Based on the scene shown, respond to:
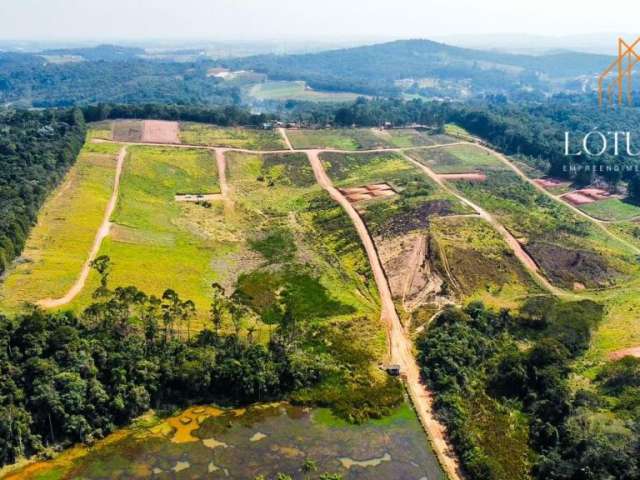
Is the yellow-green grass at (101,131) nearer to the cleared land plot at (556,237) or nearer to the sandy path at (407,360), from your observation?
the sandy path at (407,360)

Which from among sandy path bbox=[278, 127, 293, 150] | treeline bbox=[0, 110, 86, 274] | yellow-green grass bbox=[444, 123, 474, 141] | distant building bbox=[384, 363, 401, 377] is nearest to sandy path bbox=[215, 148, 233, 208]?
sandy path bbox=[278, 127, 293, 150]

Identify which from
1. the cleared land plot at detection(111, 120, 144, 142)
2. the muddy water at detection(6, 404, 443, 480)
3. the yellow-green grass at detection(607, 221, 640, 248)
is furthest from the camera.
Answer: the cleared land plot at detection(111, 120, 144, 142)

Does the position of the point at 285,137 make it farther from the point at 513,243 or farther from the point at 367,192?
the point at 513,243

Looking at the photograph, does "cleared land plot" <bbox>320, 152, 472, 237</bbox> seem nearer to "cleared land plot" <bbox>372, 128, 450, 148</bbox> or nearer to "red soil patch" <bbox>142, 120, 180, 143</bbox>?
"cleared land plot" <bbox>372, 128, 450, 148</bbox>

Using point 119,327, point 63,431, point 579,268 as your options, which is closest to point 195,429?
point 63,431

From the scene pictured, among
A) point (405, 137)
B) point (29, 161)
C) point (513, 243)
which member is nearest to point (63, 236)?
point (29, 161)

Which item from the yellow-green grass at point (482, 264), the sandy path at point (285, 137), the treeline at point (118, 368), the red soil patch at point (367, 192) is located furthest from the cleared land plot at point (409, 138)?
the treeline at point (118, 368)

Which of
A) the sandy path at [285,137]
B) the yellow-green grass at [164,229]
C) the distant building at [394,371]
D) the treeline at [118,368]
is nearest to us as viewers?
the treeline at [118,368]
